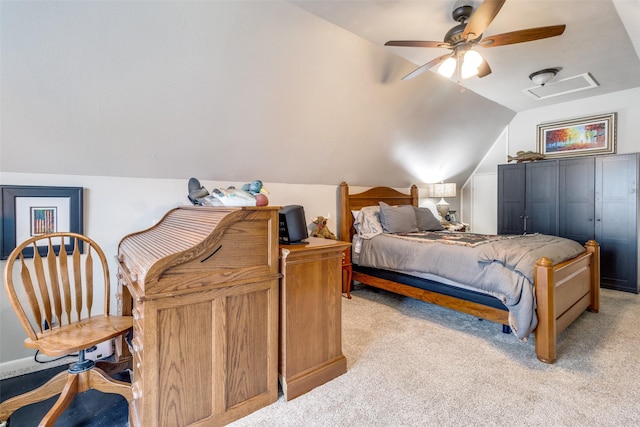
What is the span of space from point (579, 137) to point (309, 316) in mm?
4806

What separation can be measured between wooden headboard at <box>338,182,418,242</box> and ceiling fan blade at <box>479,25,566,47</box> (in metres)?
2.22

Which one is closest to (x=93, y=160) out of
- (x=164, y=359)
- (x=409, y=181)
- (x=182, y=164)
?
(x=182, y=164)

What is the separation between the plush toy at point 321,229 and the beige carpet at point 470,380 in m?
1.06

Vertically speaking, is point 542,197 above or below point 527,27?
below

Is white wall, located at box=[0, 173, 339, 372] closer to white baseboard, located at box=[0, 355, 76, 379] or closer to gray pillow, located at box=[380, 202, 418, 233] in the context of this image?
white baseboard, located at box=[0, 355, 76, 379]

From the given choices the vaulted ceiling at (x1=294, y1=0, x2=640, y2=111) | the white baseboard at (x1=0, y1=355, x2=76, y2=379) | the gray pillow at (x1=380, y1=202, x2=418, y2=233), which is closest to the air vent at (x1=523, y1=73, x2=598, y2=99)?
the vaulted ceiling at (x1=294, y1=0, x2=640, y2=111)

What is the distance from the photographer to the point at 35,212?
213 cm

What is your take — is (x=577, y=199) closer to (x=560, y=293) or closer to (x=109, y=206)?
(x=560, y=293)

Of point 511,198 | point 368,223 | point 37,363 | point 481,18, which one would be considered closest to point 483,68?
point 481,18

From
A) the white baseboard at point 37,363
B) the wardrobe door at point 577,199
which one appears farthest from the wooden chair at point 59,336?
the wardrobe door at point 577,199

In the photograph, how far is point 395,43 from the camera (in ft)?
7.18

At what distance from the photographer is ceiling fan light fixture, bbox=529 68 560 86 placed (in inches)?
130

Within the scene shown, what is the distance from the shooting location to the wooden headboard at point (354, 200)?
3.95 meters

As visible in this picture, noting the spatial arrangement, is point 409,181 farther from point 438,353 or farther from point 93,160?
point 93,160
